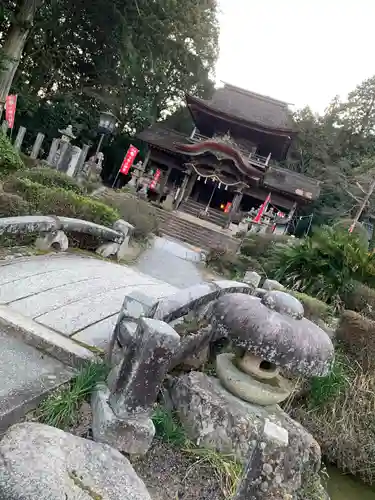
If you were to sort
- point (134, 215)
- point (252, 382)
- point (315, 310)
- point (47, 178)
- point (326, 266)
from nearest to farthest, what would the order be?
point (252, 382)
point (315, 310)
point (326, 266)
point (47, 178)
point (134, 215)

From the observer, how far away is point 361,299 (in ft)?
23.5

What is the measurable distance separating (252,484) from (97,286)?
342 centimetres

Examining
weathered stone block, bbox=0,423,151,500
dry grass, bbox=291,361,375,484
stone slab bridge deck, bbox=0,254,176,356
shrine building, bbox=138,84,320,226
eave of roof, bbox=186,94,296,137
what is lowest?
dry grass, bbox=291,361,375,484

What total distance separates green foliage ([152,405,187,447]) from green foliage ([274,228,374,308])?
5.30m

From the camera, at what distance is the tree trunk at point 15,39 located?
46.3 feet

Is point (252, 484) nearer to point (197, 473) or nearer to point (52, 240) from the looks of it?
point (197, 473)

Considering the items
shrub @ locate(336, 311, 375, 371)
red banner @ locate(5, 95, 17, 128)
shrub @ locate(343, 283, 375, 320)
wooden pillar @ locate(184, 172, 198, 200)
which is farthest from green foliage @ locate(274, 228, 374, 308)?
wooden pillar @ locate(184, 172, 198, 200)

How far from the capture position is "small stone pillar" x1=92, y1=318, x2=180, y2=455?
237 centimetres

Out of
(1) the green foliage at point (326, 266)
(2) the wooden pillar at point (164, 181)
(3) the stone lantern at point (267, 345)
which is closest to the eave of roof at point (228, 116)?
(2) the wooden pillar at point (164, 181)

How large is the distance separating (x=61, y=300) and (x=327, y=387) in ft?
12.4

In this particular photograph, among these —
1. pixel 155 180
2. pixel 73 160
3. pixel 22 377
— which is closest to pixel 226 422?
pixel 22 377

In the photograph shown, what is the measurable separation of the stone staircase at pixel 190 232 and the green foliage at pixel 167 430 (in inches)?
588

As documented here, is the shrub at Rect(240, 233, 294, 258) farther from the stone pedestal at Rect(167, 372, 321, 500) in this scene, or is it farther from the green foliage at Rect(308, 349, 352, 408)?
the stone pedestal at Rect(167, 372, 321, 500)

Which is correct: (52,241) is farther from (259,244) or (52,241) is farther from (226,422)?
(259,244)
